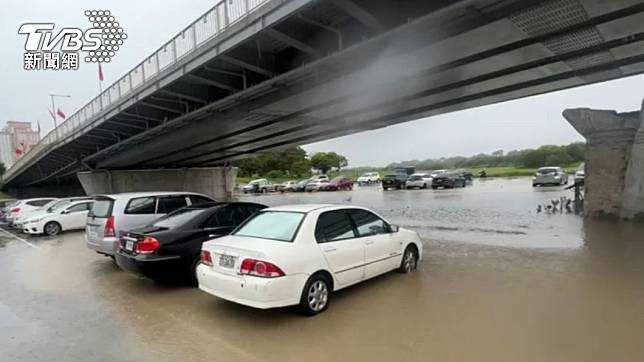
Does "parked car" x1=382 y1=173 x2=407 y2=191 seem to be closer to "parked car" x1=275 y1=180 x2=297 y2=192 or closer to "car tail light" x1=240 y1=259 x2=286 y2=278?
"parked car" x1=275 y1=180 x2=297 y2=192

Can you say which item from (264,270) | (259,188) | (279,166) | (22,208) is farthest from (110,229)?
(279,166)

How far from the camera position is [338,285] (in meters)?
5.46

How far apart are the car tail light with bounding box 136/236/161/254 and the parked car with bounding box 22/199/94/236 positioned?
1020 cm

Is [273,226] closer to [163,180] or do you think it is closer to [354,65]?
[354,65]

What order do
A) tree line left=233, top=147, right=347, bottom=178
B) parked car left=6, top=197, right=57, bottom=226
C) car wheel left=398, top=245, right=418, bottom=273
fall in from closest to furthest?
car wheel left=398, top=245, right=418, bottom=273 < parked car left=6, top=197, right=57, bottom=226 < tree line left=233, top=147, right=347, bottom=178

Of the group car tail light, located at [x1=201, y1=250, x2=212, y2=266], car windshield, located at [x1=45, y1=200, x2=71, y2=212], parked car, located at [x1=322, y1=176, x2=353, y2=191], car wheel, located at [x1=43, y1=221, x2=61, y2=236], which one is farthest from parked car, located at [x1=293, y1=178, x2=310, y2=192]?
car tail light, located at [x1=201, y1=250, x2=212, y2=266]

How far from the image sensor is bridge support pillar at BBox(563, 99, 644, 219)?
12.3 metres

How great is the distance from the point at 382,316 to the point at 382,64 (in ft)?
26.9

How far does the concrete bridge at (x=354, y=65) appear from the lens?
862 cm

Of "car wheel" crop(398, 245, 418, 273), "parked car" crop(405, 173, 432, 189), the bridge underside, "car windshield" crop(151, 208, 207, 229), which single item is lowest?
"parked car" crop(405, 173, 432, 189)

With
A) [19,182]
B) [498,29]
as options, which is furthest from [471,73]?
[19,182]

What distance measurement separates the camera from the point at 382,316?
16.5ft

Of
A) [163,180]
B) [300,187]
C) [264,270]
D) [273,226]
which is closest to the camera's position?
[264,270]

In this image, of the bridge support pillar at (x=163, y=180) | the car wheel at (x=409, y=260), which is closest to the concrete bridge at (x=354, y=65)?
the car wheel at (x=409, y=260)
